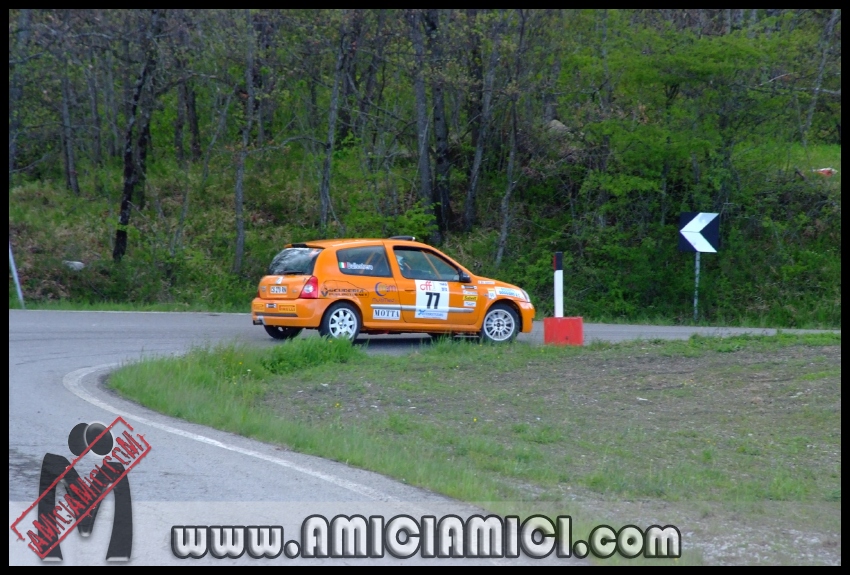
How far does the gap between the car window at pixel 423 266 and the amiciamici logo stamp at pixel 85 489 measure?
692 centimetres

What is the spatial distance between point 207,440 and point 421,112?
1746 centimetres

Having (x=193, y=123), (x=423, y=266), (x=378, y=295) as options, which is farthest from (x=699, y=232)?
(x=193, y=123)

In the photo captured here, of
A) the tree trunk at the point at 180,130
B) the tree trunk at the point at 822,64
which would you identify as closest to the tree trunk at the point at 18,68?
the tree trunk at the point at 180,130

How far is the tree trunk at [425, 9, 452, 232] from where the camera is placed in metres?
22.8

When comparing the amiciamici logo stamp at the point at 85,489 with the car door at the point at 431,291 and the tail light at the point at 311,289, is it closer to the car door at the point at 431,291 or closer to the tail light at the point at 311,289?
the tail light at the point at 311,289

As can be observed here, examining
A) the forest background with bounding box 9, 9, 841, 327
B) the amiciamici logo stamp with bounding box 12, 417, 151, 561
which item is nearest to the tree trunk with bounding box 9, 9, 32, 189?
the forest background with bounding box 9, 9, 841, 327

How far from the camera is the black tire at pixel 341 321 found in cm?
1385

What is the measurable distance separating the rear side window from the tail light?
14cm

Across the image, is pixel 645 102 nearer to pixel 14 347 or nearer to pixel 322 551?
pixel 14 347

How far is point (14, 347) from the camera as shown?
1291cm

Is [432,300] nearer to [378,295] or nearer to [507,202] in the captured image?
[378,295]

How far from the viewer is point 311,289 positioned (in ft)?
45.0

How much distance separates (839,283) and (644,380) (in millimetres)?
13410

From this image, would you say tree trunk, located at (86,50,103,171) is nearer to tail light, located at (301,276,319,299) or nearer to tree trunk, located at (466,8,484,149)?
tree trunk, located at (466,8,484,149)
